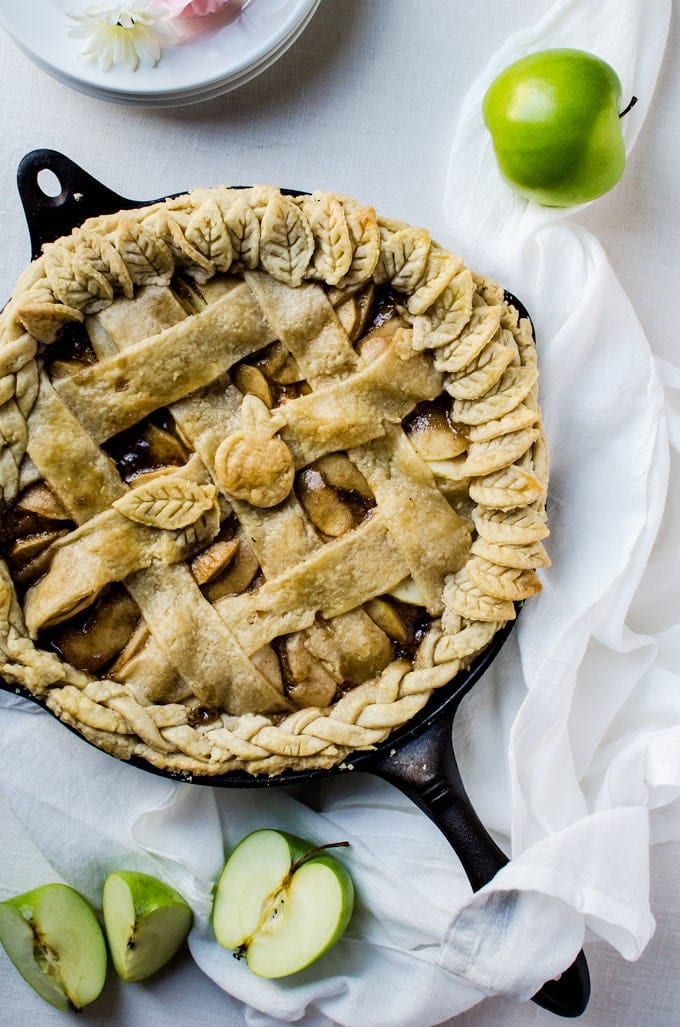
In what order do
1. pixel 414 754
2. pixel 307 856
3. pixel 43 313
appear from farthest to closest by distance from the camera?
pixel 307 856 → pixel 414 754 → pixel 43 313

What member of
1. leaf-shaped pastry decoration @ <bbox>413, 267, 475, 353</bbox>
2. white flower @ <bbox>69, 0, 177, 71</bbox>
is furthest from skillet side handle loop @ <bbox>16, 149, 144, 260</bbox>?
leaf-shaped pastry decoration @ <bbox>413, 267, 475, 353</bbox>

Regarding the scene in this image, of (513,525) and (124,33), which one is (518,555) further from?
(124,33)

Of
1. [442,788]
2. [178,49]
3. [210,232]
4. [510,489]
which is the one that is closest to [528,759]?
[442,788]

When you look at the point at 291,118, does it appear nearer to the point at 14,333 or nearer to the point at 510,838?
the point at 14,333

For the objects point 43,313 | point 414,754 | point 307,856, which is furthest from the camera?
point 307,856

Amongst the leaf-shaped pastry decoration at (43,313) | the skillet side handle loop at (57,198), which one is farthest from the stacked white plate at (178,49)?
the leaf-shaped pastry decoration at (43,313)

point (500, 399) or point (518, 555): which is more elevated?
point (500, 399)

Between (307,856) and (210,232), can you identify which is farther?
(307,856)

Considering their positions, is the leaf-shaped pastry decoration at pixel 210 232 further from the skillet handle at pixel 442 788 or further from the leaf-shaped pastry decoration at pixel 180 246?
the skillet handle at pixel 442 788
